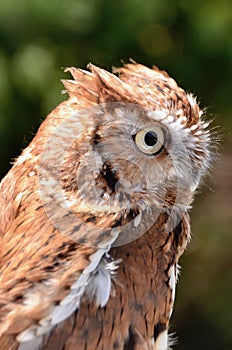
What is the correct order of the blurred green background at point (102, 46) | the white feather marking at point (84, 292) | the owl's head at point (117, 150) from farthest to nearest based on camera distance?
the blurred green background at point (102, 46) → the owl's head at point (117, 150) → the white feather marking at point (84, 292)

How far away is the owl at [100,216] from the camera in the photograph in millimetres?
2496

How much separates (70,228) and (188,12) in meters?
2.62

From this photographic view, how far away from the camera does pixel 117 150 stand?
2.66 meters

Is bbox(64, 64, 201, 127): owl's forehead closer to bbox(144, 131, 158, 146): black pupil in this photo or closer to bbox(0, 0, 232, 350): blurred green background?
bbox(144, 131, 158, 146): black pupil

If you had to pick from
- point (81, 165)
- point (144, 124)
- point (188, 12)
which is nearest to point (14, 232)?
point (81, 165)

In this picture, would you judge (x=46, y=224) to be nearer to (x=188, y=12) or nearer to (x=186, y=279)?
(x=188, y=12)

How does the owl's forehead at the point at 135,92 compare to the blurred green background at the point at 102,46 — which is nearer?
the owl's forehead at the point at 135,92

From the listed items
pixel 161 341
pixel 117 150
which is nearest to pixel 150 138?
pixel 117 150

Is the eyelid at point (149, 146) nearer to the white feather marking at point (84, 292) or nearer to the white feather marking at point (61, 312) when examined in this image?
the white feather marking at point (84, 292)

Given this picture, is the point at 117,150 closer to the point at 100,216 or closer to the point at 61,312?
the point at 100,216

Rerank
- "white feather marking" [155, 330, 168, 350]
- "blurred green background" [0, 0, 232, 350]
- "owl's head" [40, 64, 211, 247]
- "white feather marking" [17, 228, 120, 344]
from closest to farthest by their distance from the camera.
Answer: "white feather marking" [17, 228, 120, 344], "owl's head" [40, 64, 211, 247], "white feather marking" [155, 330, 168, 350], "blurred green background" [0, 0, 232, 350]

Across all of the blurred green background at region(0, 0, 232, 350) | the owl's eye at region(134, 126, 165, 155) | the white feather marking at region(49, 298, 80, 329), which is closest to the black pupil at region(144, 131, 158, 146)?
the owl's eye at region(134, 126, 165, 155)

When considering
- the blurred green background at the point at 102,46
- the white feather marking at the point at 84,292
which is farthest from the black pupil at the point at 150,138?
the blurred green background at the point at 102,46

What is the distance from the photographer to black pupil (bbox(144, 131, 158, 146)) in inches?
105
